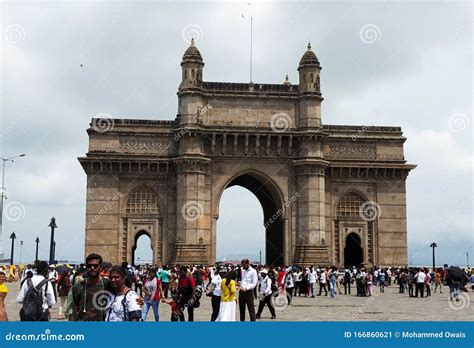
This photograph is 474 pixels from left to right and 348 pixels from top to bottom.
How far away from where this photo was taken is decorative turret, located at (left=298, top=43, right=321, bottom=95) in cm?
4453

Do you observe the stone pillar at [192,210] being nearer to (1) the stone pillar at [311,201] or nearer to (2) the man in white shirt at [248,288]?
(1) the stone pillar at [311,201]

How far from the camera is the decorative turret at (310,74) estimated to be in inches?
1753

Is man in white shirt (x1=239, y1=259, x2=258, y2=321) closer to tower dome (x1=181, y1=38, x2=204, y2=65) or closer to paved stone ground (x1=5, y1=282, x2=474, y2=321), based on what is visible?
paved stone ground (x1=5, y1=282, x2=474, y2=321)

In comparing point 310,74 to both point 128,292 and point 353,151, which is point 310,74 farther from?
point 128,292

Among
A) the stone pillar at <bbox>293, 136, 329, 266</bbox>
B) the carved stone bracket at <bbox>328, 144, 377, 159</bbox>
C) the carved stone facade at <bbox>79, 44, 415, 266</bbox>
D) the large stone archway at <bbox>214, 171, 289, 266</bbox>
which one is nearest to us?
the carved stone facade at <bbox>79, 44, 415, 266</bbox>

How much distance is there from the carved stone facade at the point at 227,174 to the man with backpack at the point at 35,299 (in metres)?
30.7

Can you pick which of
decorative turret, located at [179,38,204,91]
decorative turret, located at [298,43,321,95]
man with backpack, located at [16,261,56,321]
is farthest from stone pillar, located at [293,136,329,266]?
man with backpack, located at [16,261,56,321]

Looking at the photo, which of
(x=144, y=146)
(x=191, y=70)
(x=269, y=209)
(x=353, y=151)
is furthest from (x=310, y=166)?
(x=144, y=146)

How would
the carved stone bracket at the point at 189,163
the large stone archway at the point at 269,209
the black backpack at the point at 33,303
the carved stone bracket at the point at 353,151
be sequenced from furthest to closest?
the carved stone bracket at the point at 353,151 → the large stone archway at the point at 269,209 → the carved stone bracket at the point at 189,163 → the black backpack at the point at 33,303

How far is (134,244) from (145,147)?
22.7 feet

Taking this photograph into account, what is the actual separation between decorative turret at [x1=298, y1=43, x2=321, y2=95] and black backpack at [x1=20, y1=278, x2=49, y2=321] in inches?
1403

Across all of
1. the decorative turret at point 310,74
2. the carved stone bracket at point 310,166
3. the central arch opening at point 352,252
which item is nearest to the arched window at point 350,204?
the central arch opening at point 352,252

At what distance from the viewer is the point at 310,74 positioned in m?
44.6
